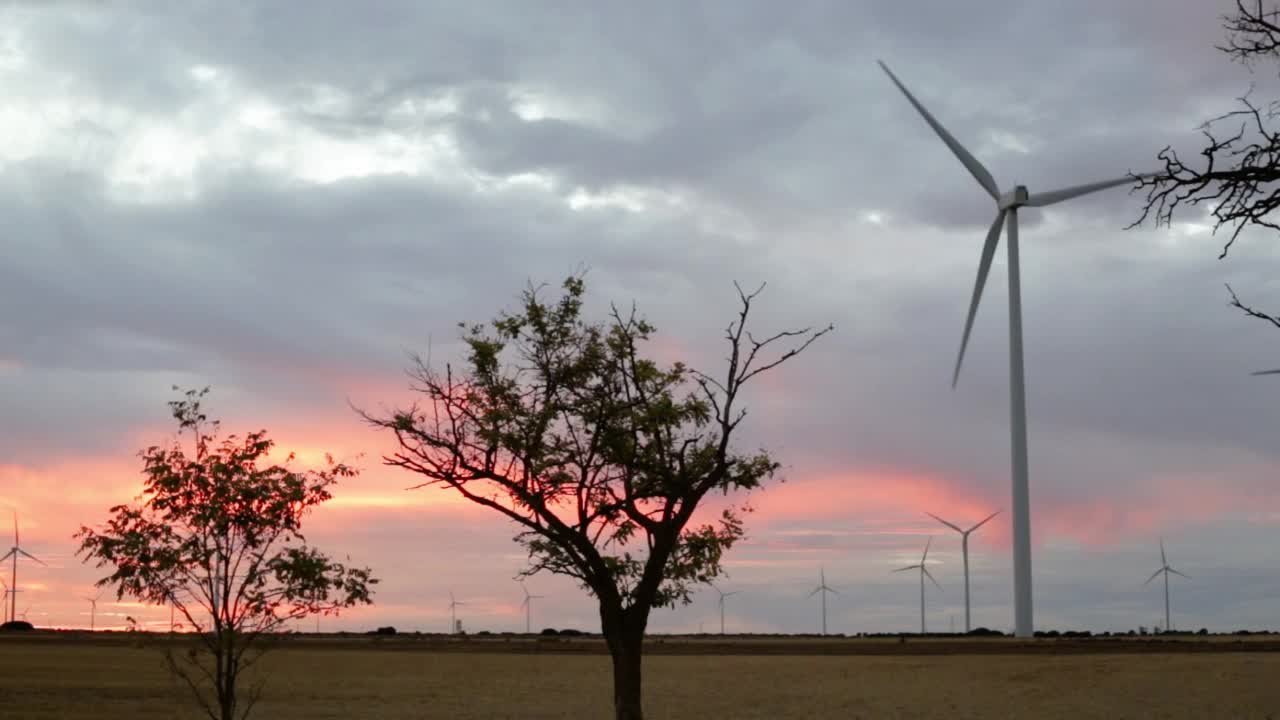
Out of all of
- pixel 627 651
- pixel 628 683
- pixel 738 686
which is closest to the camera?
pixel 628 683

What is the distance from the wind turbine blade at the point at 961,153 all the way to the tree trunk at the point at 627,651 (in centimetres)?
6217

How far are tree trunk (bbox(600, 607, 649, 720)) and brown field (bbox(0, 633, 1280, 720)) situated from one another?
51.5 feet

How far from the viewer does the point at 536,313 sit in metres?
47.5

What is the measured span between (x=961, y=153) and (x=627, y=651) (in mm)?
66119

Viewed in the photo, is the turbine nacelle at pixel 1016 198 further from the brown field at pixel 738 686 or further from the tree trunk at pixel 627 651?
the tree trunk at pixel 627 651

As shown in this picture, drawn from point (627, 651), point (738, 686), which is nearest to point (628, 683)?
point (627, 651)

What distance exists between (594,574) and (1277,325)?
2990 centimetres

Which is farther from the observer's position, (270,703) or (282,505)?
(270,703)

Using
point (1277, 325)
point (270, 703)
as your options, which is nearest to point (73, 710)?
point (270, 703)

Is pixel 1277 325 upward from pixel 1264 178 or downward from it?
downward

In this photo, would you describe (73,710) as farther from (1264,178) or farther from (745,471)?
(1264,178)

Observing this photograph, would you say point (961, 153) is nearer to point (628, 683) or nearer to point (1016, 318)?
point (1016, 318)

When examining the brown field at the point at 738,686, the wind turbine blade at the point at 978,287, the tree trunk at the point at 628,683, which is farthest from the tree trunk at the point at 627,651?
the wind turbine blade at the point at 978,287

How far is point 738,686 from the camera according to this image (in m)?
91.9
